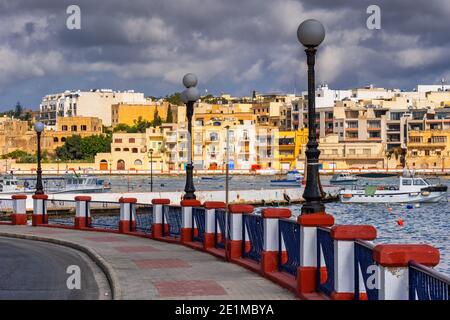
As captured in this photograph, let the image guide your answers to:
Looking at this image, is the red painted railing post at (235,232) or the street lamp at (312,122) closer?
the street lamp at (312,122)

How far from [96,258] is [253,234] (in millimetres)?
3881

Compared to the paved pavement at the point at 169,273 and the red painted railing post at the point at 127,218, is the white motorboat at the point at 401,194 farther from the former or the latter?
the paved pavement at the point at 169,273

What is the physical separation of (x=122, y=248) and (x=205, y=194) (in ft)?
215

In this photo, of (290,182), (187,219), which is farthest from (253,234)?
(290,182)

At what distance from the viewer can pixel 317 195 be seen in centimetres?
1530

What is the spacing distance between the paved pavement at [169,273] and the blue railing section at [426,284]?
14.6 feet

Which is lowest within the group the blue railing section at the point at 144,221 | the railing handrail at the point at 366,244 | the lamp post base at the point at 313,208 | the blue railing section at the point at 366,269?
the blue railing section at the point at 144,221

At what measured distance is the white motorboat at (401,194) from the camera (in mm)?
98250

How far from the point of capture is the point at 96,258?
20.6m

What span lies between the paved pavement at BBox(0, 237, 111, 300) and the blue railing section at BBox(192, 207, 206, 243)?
295 centimetres

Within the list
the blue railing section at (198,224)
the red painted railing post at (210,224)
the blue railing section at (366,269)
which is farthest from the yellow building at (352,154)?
the blue railing section at (366,269)

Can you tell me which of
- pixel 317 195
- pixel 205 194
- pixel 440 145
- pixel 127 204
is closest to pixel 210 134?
pixel 440 145
